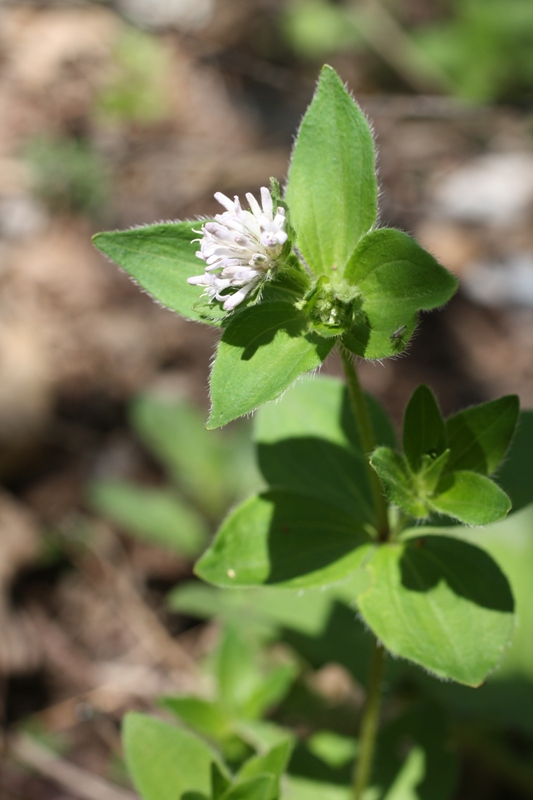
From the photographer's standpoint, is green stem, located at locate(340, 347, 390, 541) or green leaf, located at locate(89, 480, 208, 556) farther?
green leaf, located at locate(89, 480, 208, 556)

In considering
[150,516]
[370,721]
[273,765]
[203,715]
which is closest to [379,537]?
[370,721]

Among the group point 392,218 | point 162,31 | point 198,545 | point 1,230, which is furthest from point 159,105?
point 198,545

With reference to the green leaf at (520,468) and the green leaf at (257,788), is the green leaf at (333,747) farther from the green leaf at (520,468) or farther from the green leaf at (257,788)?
the green leaf at (520,468)

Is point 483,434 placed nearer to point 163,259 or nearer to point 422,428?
point 422,428

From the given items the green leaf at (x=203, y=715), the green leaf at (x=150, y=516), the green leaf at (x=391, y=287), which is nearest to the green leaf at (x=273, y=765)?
the green leaf at (x=203, y=715)

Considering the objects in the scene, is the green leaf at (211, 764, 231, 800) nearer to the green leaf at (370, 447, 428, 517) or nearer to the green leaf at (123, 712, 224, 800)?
the green leaf at (123, 712, 224, 800)

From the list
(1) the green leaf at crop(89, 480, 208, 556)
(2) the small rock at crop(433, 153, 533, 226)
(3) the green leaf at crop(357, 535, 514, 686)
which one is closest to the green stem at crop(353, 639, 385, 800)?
(3) the green leaf at crop(357, 535, 514, 686)
